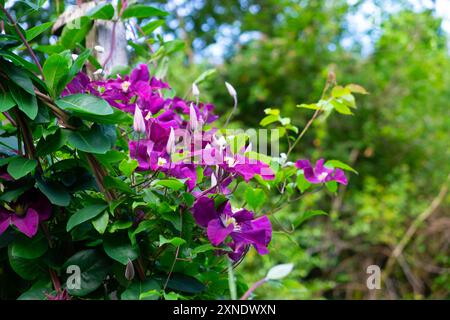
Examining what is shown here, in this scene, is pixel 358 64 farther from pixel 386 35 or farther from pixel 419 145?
pixel 419 145

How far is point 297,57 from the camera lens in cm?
409

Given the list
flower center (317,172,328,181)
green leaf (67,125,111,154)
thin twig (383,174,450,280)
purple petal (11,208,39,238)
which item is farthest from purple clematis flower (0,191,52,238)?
thin twig (383,174,450,280)

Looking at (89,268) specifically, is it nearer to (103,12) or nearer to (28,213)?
(28,213)

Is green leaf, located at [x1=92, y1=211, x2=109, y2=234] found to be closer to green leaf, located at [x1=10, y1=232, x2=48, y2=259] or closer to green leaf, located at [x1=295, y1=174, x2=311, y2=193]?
green leaf, located at [x1=10, y1=232, x2=48, y2=259]

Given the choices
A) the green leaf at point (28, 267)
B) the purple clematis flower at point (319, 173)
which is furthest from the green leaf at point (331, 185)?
the green leaf at point (28, 267)

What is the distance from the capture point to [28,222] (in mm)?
657

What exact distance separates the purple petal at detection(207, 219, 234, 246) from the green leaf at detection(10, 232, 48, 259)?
249 millimetres

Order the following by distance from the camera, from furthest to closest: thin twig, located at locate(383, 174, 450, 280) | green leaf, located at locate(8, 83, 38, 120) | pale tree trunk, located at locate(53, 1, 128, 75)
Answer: thin twig, located at locate(383, 174, 450, 280), pale tree trunk, located at locate(53, 1, 128, 75), green leaf, located at locate(8, 83, 38, 120)

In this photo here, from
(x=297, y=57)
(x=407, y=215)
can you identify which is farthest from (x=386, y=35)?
(x=407, y=215)

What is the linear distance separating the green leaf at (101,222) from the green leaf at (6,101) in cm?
18

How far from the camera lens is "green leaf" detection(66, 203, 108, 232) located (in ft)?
2.11

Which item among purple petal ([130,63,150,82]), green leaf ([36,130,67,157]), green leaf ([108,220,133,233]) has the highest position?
purple petal ([130,63,150,82])

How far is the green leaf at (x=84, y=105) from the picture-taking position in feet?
2.05

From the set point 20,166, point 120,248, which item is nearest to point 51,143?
point 20,166
